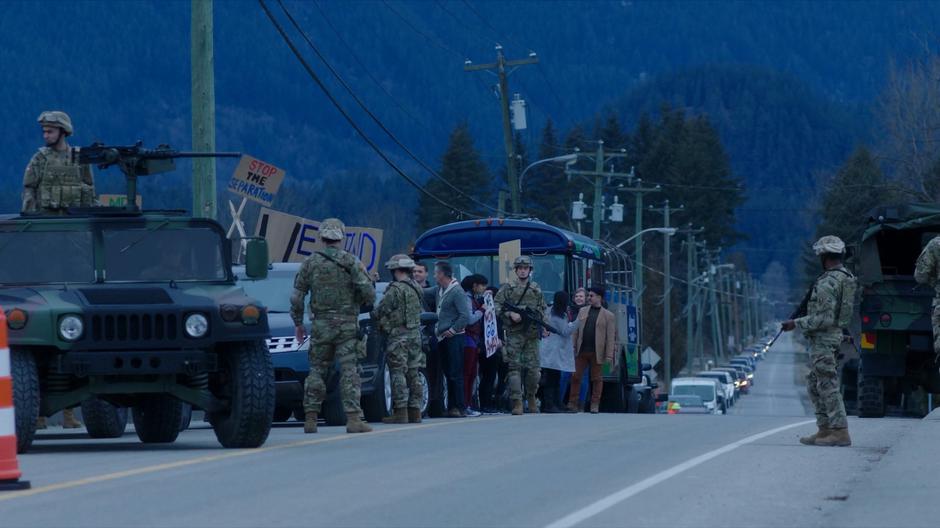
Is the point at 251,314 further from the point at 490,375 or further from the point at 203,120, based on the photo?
the point at 490,375

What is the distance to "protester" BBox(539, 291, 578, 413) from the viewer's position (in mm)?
24047

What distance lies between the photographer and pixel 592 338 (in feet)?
81.8

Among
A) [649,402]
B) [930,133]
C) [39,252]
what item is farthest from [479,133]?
[39,252]

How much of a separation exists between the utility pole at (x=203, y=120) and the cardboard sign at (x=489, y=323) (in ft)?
12.2

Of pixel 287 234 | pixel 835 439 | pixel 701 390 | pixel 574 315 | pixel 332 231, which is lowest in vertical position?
pixel 835 439

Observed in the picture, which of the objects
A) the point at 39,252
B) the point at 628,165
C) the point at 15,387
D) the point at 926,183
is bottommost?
the point at 15,387

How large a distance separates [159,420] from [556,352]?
9913 mm

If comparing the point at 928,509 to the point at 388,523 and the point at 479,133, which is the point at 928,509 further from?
the point at 479,133

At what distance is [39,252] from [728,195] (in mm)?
123371

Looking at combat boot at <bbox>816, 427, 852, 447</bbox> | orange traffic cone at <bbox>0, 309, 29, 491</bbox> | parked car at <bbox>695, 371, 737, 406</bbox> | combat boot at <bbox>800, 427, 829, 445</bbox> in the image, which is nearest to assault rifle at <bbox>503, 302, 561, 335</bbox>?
combat boot at <bbox>800, 427, 829, 445</bbox>

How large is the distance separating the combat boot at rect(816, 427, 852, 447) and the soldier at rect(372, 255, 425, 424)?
16.5ft

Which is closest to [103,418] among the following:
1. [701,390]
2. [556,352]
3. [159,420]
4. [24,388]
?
[159,420]

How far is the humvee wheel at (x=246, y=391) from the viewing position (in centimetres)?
1361

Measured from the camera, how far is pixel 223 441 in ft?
46.4
